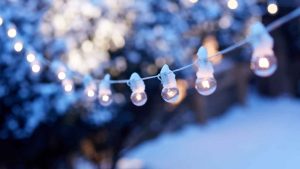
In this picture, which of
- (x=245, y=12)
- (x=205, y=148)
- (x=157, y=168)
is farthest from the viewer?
(x=205, y=148)

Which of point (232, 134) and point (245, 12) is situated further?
point (232, 134)

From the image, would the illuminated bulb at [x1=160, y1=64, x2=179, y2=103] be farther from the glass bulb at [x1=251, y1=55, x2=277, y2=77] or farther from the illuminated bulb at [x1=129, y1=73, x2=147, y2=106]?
the glass bulb at [x1=251, y1=55, x2=277, y2=77]

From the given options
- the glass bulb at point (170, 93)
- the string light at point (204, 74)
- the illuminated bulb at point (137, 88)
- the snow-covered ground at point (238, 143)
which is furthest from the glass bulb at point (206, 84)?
the snow-covered ground at point (238, 143)

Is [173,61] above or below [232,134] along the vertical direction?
below

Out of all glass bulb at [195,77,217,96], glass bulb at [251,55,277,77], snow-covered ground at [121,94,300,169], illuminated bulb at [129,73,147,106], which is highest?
snow-covered ground at [121,94,300,169]

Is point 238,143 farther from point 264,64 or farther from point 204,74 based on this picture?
point 264,64

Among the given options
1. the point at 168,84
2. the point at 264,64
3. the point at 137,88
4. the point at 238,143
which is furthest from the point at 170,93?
the point at 238,143

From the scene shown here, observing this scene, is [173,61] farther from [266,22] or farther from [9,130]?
[266,22]

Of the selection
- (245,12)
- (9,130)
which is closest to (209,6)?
(245,12)

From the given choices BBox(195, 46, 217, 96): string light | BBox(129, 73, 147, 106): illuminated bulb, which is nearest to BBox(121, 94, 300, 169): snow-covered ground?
BBox(129, 73, 147, 106): illuminated bulb
